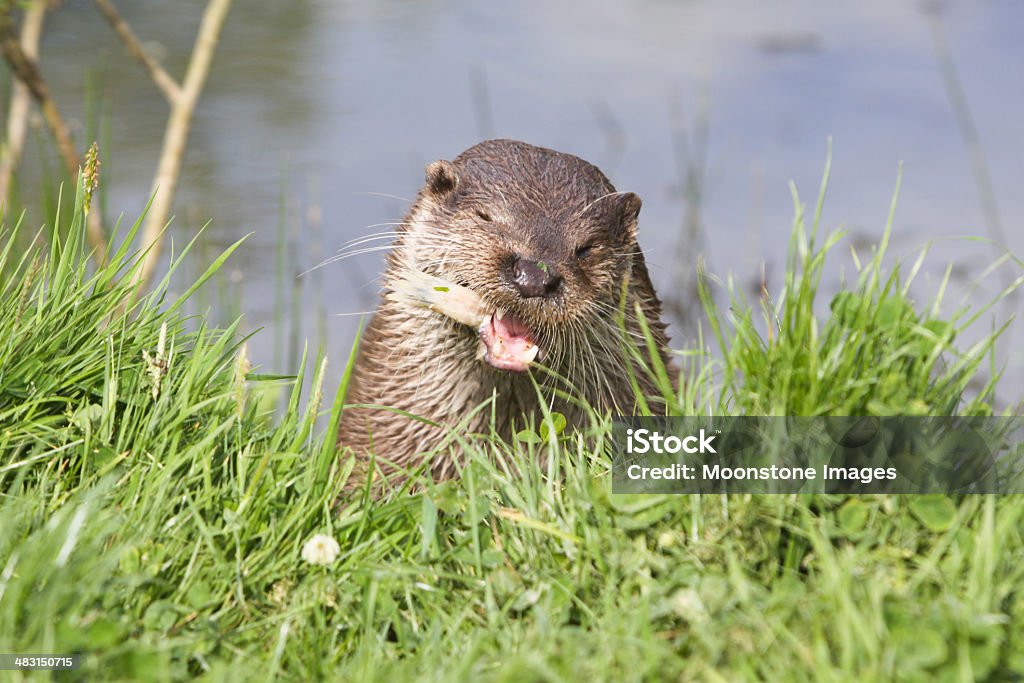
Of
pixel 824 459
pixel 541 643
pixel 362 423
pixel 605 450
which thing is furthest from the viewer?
pixel 362 423

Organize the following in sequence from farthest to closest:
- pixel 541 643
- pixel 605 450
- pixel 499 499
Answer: pixel 605 450, pixel 499 499, pixel 541 643

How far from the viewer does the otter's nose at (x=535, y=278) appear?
10.3ft

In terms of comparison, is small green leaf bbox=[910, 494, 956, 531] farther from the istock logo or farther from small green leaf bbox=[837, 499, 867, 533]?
the istock logo

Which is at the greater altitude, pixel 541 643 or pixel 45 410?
pixel 45 410

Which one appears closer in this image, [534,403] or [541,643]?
[541,643]

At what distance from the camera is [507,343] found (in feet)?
10.5

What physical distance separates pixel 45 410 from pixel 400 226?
4.90 ft

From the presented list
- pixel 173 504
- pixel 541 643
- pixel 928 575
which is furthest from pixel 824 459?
pixel 173 504

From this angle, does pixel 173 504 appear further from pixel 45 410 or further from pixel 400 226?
pixel 400 226

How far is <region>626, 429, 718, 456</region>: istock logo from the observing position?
89.0 inches

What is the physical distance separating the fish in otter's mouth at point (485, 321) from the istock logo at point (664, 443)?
24.7 inches

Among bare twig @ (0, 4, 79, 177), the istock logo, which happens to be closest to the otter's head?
the istock logo

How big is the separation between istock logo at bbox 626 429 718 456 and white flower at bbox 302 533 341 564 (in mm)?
628

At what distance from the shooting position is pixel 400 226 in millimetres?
3865
